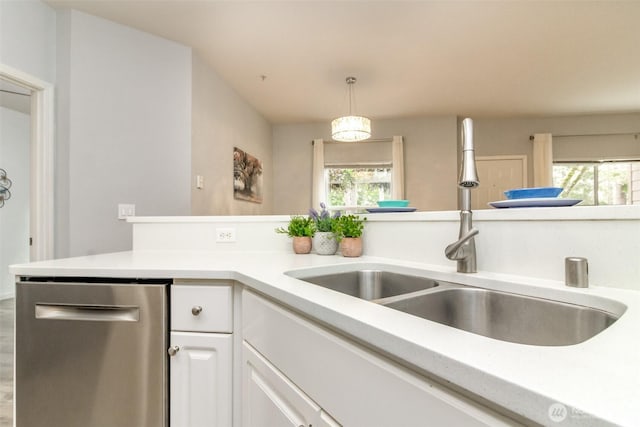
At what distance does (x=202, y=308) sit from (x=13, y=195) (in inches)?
195

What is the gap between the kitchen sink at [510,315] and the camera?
675 mm

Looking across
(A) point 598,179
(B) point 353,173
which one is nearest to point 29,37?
(B) point 353,173

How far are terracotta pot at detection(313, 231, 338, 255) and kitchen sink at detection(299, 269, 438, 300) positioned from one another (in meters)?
0.28

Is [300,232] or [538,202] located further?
[300,232]

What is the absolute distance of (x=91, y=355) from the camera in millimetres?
1009

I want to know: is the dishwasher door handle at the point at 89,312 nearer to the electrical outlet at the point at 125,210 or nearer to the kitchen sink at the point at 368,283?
the kitchen sink at the point at 368,283

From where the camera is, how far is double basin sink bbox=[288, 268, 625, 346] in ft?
2.21

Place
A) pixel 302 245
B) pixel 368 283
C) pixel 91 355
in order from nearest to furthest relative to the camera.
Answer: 1. pixel 91 355
2. pixel 368 283
3. pixel 302 245

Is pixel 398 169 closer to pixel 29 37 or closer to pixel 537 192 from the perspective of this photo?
pixel 537 192

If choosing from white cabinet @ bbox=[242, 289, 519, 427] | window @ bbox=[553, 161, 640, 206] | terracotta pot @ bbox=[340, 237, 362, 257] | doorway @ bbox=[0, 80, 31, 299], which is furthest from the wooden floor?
window @ bbox=[553, 161, 640, 206]

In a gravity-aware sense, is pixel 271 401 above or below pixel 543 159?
below

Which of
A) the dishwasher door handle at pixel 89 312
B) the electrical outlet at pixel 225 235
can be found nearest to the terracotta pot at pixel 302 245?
the electrical outlet at pixel 225 235

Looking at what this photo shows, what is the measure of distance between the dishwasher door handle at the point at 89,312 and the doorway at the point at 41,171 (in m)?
1.40

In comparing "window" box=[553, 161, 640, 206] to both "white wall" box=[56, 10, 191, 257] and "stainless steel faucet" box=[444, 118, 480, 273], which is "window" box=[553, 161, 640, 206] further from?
"white wall" box=[56, 10, 191, 257]
